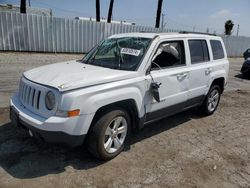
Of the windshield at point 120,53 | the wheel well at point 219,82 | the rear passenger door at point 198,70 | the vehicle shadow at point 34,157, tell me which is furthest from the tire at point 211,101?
the windshield at point 120,53

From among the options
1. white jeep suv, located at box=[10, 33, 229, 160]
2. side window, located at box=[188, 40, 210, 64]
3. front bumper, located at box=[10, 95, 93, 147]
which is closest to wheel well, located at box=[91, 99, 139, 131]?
white jeep suv, located at box=[10, 33, 229, 160]

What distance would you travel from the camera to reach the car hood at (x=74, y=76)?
3.14 m

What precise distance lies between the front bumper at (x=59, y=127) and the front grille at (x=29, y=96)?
0.48 feet

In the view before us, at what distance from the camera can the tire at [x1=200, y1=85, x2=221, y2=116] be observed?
5.63 metres

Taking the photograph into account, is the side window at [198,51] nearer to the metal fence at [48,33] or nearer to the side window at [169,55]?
the side window at [169,55]

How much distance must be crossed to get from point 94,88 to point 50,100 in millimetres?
579

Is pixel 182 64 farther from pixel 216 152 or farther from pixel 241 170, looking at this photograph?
pixel 241 170

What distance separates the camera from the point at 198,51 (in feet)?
16.7

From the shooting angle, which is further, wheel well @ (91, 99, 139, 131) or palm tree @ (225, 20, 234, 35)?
palm tree @ (225, 20, 234, 35)

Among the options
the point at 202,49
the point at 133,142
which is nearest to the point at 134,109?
the point at 133,142

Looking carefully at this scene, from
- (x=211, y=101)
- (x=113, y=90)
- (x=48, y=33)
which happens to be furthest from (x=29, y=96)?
(x=48, y=33)

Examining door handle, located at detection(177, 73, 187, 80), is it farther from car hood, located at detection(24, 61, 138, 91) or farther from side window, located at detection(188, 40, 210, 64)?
car hood, located at detection(24, 61, 138, 91)

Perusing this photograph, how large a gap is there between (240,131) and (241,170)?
164 centimetres

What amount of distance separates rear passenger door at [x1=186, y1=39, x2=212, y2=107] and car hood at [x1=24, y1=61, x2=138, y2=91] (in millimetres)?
1625
